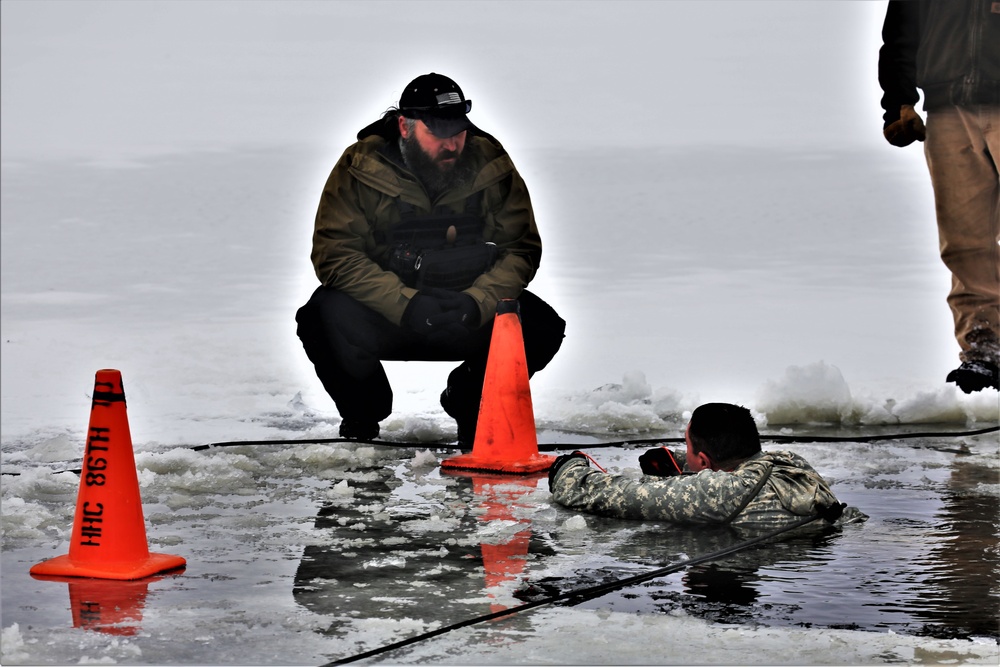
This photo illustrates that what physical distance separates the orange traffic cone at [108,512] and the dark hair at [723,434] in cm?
201

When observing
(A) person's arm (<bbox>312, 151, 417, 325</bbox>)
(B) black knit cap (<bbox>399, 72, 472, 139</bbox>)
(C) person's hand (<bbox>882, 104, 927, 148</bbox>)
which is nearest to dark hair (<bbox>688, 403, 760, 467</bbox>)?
(A) person's arm (<bbox>312, 151, 417, 325</bbox>)

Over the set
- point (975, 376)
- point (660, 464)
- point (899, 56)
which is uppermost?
point (899, 56)

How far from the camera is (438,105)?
7922mm

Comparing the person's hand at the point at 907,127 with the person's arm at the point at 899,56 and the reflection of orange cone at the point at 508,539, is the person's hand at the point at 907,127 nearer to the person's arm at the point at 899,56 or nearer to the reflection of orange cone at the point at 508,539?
the person's arm at the point at 899,56

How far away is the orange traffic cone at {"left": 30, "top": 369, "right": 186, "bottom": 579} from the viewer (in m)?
5.07

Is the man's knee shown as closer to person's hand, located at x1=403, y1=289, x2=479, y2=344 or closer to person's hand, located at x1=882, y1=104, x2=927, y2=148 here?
person's hand, located at x1=403, y1=289, x2=479, y2=344

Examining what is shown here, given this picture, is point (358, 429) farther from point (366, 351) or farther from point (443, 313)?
point (443, 313)

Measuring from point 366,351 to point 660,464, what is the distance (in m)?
2.26

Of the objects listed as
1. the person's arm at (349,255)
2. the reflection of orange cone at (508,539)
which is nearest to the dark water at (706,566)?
the reflection of orange cone at (508,539)

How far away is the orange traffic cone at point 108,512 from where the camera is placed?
5074 millimetres

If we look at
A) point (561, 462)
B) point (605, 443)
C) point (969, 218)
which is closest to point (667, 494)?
point (561, 462)

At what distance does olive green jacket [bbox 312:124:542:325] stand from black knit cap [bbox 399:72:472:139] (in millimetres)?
206

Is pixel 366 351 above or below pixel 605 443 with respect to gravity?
above

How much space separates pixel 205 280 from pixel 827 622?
11.4 m
